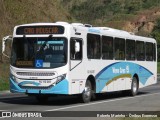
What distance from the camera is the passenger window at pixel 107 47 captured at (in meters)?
21.8

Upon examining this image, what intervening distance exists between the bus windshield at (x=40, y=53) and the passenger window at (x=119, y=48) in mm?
4834

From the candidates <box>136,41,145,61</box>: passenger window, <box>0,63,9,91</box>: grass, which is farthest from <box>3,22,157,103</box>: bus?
<box>0,63,9,91</box>: grass

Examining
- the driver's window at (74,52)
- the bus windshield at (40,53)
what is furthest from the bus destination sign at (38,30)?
the driver's window at (74,52)

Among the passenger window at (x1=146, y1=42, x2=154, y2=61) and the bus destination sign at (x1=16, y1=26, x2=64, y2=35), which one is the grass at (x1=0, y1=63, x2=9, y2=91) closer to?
the passenger window at (x1=146, y1=42, x2=154, y2=61)

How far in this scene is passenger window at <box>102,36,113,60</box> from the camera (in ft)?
71.6

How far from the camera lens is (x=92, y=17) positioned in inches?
5659

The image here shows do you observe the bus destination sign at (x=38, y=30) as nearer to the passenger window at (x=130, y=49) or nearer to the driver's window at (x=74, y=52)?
the driver's window at (x=74, y=52)

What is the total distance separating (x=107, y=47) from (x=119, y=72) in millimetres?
1887

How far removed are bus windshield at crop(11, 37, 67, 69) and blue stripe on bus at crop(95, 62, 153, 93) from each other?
9.47 ft

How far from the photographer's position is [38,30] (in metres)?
19.2

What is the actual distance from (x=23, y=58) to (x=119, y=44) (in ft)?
19.1

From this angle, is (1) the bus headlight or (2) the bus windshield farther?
(2) the bus windshield

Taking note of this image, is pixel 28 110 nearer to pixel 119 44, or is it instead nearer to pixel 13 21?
pixel 119 44

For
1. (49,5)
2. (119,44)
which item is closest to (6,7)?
(49,5)
